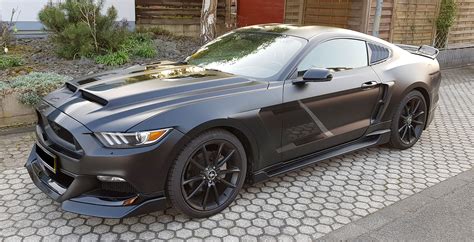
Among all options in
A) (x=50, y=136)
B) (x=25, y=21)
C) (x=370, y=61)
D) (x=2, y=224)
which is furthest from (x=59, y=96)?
(x=25, y=21)

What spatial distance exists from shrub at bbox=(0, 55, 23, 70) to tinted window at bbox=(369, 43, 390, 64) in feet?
17.1

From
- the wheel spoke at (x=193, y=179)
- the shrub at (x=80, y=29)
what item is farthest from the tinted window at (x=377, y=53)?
the shrub at (x=80, y=29)

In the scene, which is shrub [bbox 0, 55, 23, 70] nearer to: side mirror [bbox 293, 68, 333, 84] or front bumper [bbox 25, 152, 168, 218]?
front bumper [bbox 25, 152, 168, 218]

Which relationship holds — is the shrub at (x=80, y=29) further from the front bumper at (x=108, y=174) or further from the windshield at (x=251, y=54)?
the front bumper at (x=108, y=174)

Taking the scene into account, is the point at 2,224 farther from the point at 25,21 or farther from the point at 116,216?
the point at 25,21

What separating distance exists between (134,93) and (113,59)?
3859 millimetres

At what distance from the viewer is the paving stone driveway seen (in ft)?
9.95

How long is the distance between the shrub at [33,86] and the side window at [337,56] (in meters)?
3.27

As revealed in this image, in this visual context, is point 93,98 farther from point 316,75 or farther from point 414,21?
point 414,21

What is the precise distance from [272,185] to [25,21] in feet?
24.0

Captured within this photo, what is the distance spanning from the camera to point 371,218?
10.9 ft

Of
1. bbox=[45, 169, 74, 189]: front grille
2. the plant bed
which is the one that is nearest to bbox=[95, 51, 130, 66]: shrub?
the plant bed

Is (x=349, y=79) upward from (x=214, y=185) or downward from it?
upward

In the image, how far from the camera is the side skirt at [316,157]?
3.51 m
